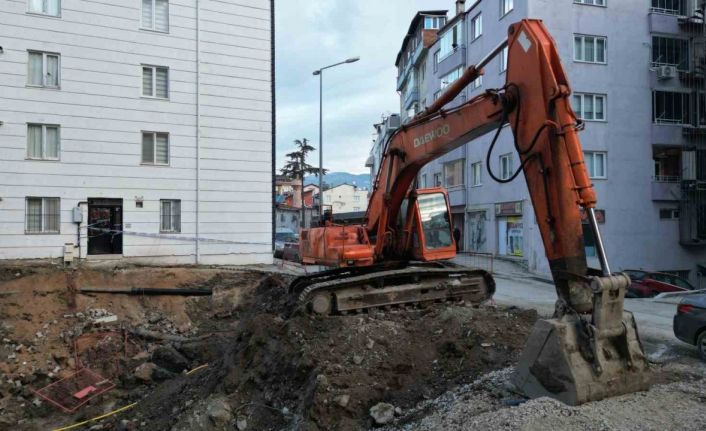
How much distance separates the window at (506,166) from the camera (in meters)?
28.9

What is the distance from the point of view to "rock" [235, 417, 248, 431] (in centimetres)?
685

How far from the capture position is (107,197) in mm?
20500

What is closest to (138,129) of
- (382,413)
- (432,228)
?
(432,228)

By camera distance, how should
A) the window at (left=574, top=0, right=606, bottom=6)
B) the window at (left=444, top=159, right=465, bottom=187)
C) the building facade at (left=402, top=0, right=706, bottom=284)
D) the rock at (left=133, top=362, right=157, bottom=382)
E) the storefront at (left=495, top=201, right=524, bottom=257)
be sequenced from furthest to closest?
the window at (left=444, top=159, right=465, bottom=187), the storefront at (left=495, top=201, right=524, bottom=257), the window at (left=574, top=0, right=606, bottom=6), the building facade at (left=402, top=0, right=706, bottom=284), the rock at (left=133, top=362, right=157, bottom=382)

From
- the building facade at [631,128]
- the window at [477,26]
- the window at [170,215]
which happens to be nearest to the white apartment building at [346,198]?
the window at [477,26]

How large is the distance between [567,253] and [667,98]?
28.7m

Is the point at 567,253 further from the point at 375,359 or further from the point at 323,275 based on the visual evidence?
the point at 323,275

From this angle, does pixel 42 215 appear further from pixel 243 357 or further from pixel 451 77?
pixel 451 77

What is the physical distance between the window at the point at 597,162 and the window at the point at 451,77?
11.2 meters

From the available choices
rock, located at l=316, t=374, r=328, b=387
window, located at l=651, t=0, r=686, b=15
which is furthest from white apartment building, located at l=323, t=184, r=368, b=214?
rock, located at l=316, t=374, r=328, b=387

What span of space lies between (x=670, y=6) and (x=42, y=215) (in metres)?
32.8

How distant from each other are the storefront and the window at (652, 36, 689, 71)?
36.4 feet

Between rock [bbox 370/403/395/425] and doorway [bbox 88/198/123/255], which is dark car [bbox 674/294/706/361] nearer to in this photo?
rock [bbox 370/403/395/425]

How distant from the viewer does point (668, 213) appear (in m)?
28.9
